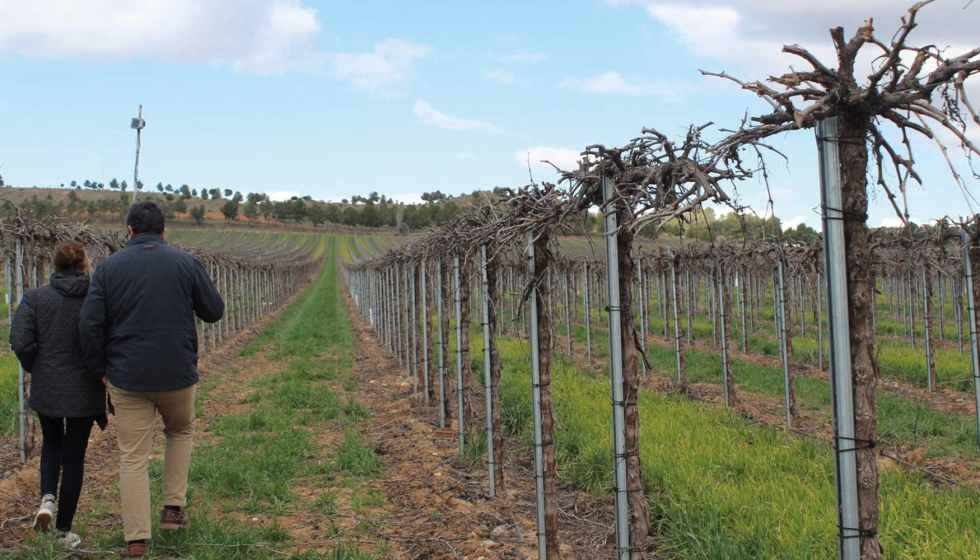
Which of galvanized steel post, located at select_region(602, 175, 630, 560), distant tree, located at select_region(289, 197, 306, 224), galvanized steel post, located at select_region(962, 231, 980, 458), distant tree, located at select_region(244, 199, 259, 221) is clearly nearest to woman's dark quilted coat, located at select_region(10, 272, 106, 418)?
galvanized steel post, located at select_region(602, 175, 630, 560)

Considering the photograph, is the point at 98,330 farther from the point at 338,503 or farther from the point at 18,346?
the point at 338,503

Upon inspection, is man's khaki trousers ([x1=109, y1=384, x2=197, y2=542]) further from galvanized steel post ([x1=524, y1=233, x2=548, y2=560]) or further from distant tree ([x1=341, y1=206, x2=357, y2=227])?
distant tree ([x1=341, y1=206, x2=357, y2=227])

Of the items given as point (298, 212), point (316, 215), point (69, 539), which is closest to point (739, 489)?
point (69, 539)

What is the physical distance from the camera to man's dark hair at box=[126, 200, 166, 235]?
4.13 m

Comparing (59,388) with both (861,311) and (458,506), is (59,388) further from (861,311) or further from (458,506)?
(861,311)

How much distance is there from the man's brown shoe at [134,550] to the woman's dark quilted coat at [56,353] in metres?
0.80

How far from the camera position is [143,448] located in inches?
157

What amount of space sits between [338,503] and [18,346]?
7.53 feet

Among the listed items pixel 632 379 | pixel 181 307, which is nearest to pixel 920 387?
pixel 632 379

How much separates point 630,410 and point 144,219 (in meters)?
2.96

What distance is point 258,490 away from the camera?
17.1ft

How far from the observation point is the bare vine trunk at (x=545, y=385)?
4.00 m

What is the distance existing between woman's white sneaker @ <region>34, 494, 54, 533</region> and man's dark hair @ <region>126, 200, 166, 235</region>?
5.29ft

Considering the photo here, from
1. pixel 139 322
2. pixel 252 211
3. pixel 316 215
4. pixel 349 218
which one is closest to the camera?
pixel 139 322
